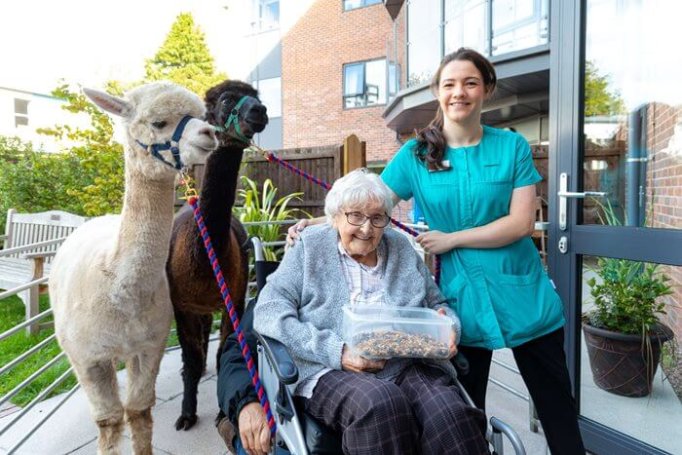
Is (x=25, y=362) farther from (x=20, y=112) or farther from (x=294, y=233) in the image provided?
(x=20, y=112)

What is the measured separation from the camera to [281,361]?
4.72 ft

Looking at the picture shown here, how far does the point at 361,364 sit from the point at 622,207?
5.18 feet

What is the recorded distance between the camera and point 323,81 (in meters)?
14.5

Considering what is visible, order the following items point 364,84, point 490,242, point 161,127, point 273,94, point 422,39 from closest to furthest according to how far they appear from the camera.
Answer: point 490,242
point 161,127
point 422,39
point 364,84
point 273,94

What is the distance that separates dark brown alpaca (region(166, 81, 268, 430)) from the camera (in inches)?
96.5

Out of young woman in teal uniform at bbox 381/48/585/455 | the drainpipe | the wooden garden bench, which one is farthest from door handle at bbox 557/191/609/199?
the wooden garden bench

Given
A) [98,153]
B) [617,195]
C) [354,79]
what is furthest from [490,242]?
[354,79]

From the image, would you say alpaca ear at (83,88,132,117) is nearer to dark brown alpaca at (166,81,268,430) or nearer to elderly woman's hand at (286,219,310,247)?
dark brown alpaca at (166,81,268,430)

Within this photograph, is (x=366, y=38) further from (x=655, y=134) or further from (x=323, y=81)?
(x=655, y=134)

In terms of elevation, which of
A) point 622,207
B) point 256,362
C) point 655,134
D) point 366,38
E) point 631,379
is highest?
point 366,38

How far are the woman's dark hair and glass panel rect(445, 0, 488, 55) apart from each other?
18.6ft

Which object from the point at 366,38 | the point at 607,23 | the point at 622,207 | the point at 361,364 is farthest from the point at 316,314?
the point at 366,38

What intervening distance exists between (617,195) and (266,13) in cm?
1620

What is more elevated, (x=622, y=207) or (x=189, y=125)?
(x=189, y=125)
